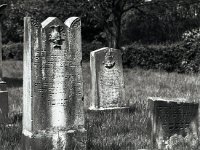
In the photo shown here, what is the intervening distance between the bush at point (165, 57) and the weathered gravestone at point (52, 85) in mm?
17201

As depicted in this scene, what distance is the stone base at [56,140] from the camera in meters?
6.91

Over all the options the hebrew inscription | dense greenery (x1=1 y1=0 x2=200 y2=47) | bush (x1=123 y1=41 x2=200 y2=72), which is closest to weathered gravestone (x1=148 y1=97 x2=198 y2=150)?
the hebrew inscription

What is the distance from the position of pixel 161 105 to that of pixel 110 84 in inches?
161

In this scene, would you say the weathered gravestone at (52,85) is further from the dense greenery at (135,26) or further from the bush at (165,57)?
the bush at (165,57)

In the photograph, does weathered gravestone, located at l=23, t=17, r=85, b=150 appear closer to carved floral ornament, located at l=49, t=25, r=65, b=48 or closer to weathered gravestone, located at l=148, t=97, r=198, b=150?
carved floral ornament, located at l=49, t=25, r=65, b=48

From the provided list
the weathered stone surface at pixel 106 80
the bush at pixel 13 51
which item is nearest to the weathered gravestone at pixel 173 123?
the weathered stone surface at pixel 106 80

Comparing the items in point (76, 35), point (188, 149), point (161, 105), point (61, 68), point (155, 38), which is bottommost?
point (188, 149)

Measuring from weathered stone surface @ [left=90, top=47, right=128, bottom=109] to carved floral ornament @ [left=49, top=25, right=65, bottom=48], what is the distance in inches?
Result: 172

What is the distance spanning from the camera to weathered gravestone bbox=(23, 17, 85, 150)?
6.86 metres

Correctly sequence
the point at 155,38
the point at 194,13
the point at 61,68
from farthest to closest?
the point at 155,38, the point at 194,13, the point at 61,68

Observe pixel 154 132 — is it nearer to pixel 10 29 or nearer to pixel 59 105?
pixel 59 105

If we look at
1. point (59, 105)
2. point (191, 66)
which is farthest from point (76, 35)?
point (191, 66)

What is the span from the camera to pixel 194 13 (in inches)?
1252

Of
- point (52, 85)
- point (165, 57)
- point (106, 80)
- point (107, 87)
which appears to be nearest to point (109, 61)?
point (106, 80)
